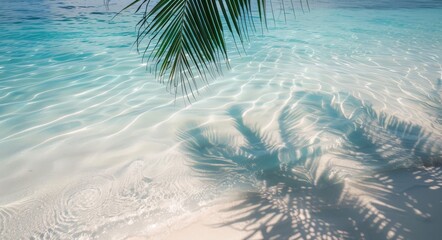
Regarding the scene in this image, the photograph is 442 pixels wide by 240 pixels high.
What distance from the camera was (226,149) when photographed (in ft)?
10.1

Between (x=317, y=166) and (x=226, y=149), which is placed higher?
(x=226, y=149)

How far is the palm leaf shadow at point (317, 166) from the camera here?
1.96 meters

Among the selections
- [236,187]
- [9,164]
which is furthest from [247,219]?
[9,164]

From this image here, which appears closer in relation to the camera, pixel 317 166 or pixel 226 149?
pixel 317 166

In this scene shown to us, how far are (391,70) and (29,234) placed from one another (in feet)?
23.7

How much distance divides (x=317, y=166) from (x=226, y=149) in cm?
105

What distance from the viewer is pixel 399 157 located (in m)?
2.78

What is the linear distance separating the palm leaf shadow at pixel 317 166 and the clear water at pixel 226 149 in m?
0.01

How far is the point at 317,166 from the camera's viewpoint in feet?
8.93

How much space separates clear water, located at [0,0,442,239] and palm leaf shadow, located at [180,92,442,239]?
0.01 metres

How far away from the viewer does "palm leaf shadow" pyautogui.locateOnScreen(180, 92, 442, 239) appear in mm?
1964

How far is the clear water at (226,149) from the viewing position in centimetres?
206

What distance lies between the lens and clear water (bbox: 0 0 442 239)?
81.2 inches

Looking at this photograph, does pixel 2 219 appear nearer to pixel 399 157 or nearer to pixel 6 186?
pixel 6 186
